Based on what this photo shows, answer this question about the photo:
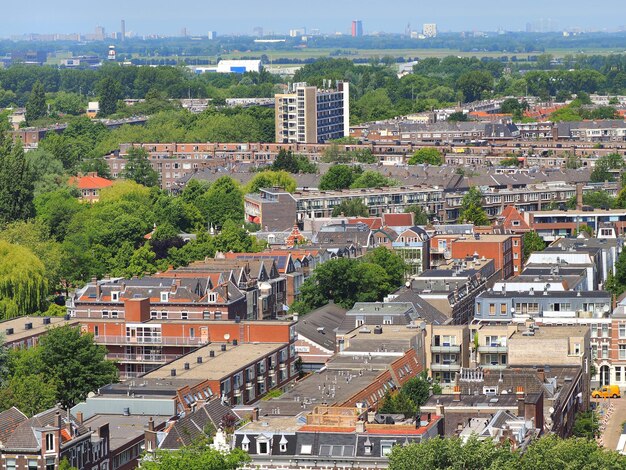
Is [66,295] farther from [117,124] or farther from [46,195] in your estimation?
[117,124]

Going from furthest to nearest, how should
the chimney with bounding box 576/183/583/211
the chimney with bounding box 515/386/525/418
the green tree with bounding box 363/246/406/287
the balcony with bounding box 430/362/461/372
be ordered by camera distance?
the chimney with bounding box 576/183/583/211 → the green tree with bounding box 363/246/406/287 → the balcony with bounding box 430/362/461/372 → the chimney with bounding box 515/386/525/418

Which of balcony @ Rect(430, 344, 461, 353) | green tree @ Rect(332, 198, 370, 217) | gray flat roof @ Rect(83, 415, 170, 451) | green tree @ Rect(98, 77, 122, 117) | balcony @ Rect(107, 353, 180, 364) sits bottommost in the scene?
green tree @ Rect(98, 77, 122, 117)

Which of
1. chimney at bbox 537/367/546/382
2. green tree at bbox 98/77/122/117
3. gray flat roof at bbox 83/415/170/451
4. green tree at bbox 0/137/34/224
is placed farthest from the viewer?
green tree at bbox 98/77/122/117

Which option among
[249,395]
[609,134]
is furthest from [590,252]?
[609,134]

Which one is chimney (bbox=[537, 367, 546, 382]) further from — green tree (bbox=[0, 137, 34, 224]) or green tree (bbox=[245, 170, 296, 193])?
green tree (bbox=[245, 170, 296, 193])

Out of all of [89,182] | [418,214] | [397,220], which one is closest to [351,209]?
[418,214]

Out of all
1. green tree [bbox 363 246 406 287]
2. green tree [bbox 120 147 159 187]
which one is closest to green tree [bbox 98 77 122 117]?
green tree [bbox 120 147 159 187]

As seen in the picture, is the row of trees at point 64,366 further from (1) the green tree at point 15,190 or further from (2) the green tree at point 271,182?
(2) the green tree at point 271,182
